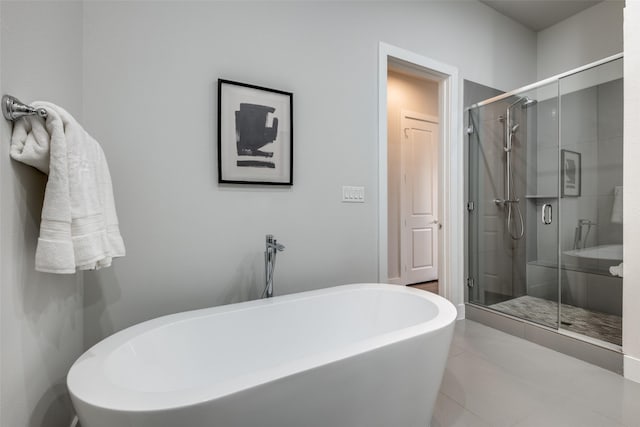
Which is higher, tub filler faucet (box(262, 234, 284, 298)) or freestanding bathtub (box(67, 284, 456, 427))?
tub filler faucet (box(262, 234, 284, 298))

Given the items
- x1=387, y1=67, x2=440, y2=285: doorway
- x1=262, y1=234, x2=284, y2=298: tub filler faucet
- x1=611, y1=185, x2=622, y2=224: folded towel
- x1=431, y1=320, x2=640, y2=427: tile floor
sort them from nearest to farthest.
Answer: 1. x1=431, y1=320, x2=640, y2=427: tile floor
2. x1=262, y1=234, x2=284, y2=298: tub filler faucet
3. x1=611, y1=185, x2=622, y2=224: folded towel
4. x1=387, y1=67, x2=440, y2=285: doorway

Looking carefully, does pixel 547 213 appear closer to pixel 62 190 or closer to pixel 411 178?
pixel 411 178

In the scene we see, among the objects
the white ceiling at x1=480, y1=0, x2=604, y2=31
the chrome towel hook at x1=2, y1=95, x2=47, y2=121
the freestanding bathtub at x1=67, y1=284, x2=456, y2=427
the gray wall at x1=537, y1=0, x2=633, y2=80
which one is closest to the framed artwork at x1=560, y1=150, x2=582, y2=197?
the gray wall at x1=537, y1=0, x2=633, y2=80

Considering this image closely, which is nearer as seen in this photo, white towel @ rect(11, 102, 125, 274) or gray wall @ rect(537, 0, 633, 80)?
white towel @ rect(11, 102, 125, 274)

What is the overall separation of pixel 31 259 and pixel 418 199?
3639 mm

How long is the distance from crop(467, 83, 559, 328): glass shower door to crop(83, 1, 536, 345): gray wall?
1.11 metres

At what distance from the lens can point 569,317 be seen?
235cm

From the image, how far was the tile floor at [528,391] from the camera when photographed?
1.43 m

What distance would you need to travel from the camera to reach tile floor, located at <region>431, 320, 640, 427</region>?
1.43 m

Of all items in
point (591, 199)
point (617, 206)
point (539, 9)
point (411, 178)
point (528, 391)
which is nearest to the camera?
point (528, 391)

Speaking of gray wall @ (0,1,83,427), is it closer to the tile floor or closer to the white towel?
the white towel

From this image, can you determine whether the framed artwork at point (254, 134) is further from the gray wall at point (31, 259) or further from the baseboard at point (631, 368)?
the baseboard at point (631, 368)

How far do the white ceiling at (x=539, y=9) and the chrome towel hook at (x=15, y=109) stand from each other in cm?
337

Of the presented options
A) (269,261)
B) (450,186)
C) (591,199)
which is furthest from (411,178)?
(269,261)
